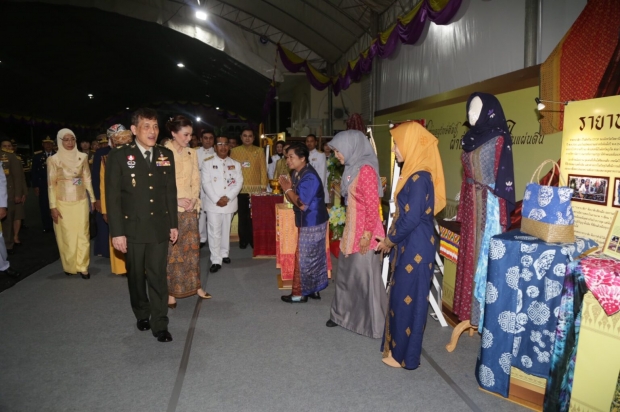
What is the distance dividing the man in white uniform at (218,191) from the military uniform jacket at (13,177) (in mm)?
3230

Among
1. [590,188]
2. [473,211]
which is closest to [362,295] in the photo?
[473,211]

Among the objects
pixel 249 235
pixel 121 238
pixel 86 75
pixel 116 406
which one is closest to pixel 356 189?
pixel 121 238

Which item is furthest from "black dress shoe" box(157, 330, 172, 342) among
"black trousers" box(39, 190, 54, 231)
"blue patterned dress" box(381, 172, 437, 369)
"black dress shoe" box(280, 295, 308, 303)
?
"black trousers" box(39, 190, 54, 231)

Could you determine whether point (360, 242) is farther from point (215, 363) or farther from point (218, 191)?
point (218, 191)

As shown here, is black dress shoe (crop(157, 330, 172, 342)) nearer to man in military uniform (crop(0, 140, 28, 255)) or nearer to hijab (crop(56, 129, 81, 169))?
hijab (crop(56, 129, 81, 169))

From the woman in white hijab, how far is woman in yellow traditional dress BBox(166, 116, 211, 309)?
1463mm

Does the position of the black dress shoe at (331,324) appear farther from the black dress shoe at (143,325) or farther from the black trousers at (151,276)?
the black dress shoe at (143,325)

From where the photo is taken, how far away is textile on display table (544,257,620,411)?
2.05 m

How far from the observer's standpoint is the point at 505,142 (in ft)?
9.04

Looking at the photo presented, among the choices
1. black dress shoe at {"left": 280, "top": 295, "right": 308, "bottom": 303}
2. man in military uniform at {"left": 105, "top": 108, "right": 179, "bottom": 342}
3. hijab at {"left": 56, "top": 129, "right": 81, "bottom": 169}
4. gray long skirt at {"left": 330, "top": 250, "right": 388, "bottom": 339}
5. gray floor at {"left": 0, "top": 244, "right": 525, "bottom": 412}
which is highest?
hijab at {"left": 56, "top": 129, "right": 81, "bottom": 169}

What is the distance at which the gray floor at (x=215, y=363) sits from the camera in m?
2.47

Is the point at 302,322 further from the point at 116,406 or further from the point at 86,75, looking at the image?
the point at 86,75

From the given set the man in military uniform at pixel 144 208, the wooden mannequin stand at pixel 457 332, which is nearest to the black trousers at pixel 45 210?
the man in military uniform at pixel 144 208

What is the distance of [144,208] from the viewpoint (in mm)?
3068
